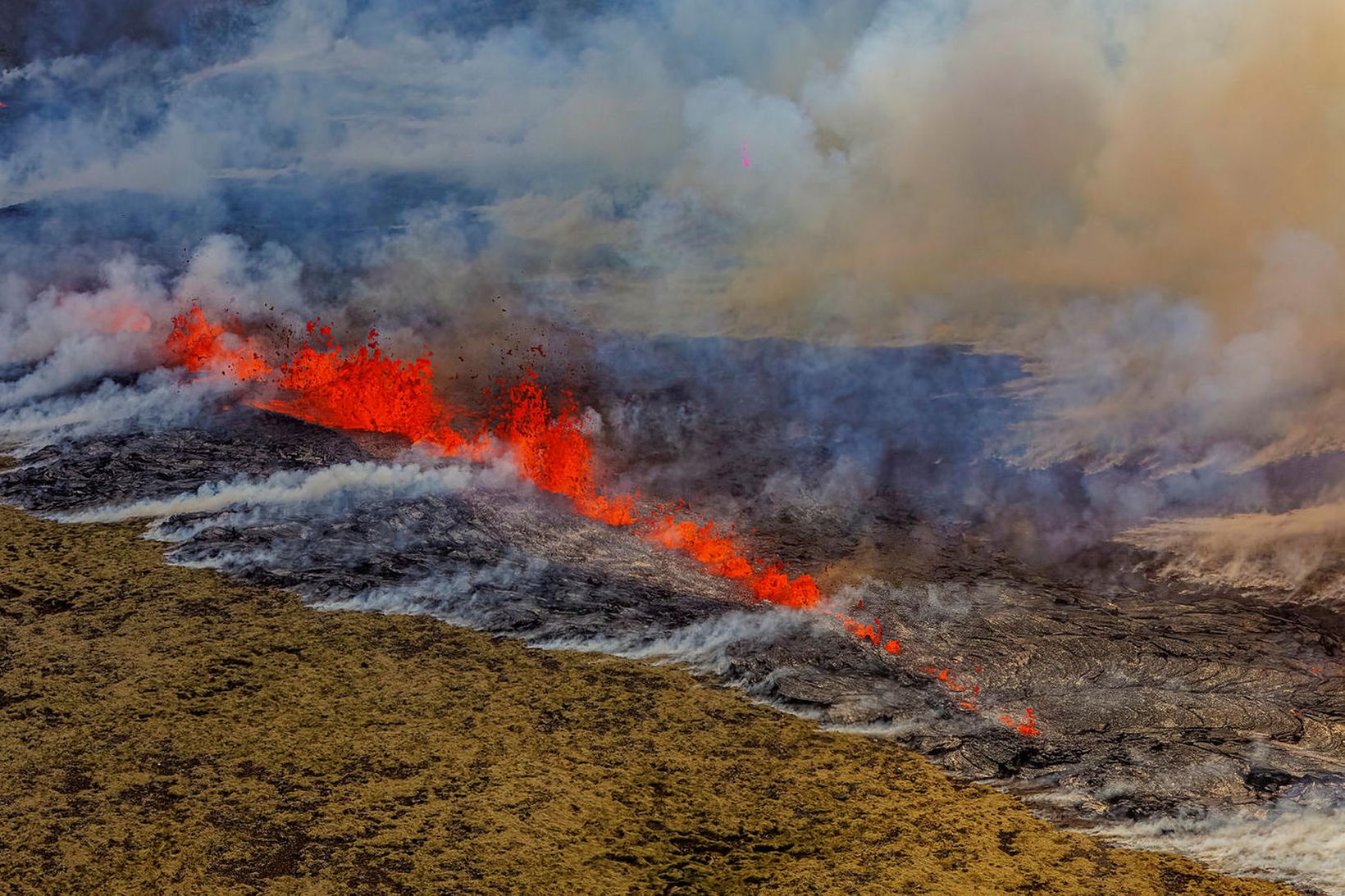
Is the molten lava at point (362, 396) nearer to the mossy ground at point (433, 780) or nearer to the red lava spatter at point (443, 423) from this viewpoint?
the red lava spatter at point (443, 423)

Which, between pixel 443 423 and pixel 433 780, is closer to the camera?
pixel 433 780

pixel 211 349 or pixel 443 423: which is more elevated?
pixel 211 349

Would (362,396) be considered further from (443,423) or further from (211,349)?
(211,349)

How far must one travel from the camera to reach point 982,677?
13.9 m

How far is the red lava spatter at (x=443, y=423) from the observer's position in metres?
17.3

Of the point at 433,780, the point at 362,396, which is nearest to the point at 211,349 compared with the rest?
the point at 362,396

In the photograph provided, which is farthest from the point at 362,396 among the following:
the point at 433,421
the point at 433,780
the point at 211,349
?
the point at 433,780

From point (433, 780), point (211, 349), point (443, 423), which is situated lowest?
point (433, 780)

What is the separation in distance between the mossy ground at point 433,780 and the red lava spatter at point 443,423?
5.24 meters

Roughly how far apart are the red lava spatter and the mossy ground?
17.2 feet

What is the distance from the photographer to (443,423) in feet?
67.6

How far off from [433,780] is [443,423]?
11.8 metres

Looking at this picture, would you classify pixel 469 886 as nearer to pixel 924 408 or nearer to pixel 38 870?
pixel 38 870

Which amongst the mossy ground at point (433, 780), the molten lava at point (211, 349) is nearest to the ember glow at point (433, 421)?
the molten lava at point (211, 349)
